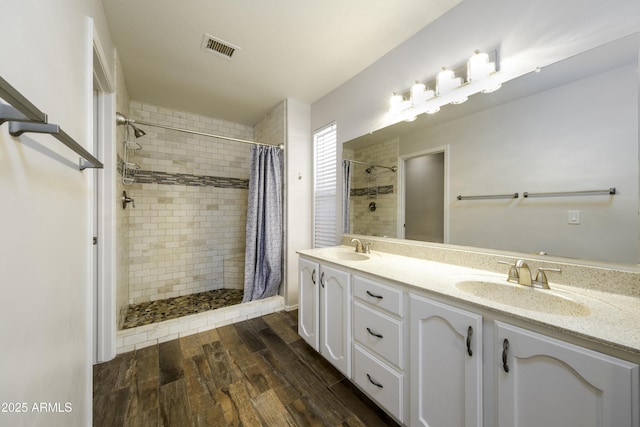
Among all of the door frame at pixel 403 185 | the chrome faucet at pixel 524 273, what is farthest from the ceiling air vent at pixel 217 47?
the chrome faucet at pixel 524 273

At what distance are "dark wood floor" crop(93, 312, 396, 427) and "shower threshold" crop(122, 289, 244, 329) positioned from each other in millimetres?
578

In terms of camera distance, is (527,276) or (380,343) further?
(380,343)

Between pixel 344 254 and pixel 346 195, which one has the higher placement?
pixel 346 195

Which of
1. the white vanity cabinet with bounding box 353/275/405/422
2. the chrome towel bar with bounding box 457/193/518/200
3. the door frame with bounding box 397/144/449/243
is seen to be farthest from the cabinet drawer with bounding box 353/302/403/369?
the chrome towel bar with bounding box 457/193/518/200

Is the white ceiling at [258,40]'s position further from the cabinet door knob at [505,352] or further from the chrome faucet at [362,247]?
the cabinet door knob at [505,352]

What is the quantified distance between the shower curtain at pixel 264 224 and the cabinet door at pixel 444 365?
1.94 metres

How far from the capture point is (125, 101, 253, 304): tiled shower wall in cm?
294

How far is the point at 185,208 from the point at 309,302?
2.38 m

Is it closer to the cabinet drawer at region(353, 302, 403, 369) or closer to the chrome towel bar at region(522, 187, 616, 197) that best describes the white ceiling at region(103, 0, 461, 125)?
the chrome towel bar at region(522, 187, 616, 197)

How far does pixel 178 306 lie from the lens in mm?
2816

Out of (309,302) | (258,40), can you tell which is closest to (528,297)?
(309,302)

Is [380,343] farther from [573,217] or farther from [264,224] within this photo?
[264,224]

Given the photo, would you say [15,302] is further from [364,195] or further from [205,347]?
[364,195]

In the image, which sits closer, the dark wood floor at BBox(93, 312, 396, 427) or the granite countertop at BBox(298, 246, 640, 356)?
the granite countertop at BBox(298, 246, 640, 356)
